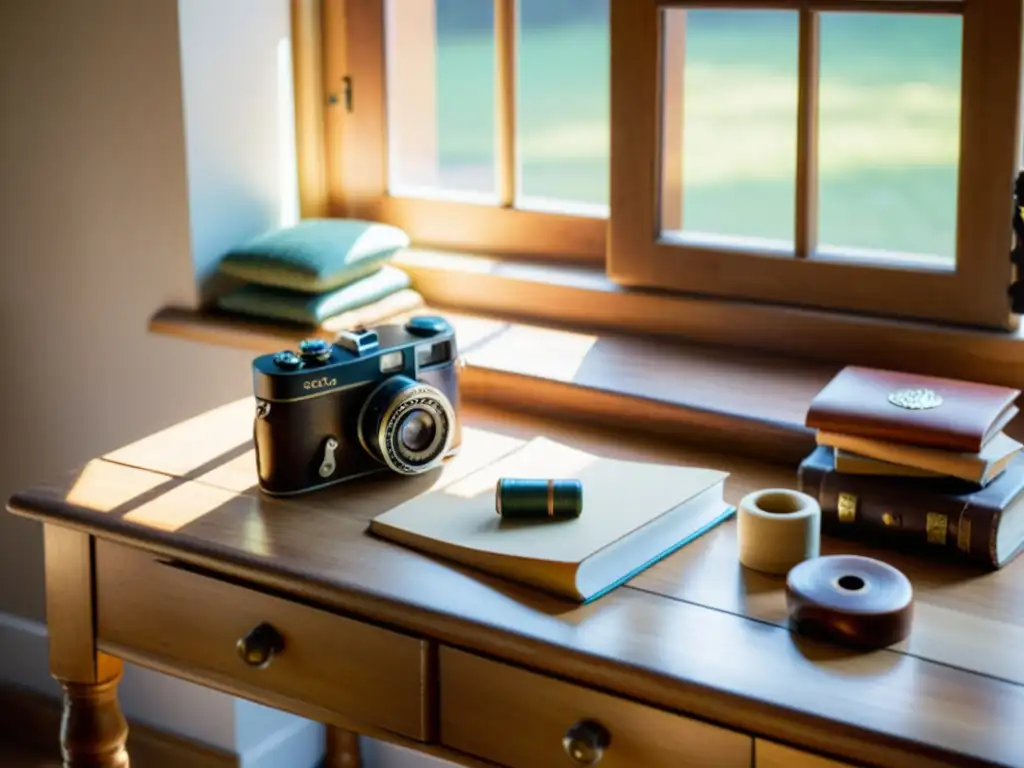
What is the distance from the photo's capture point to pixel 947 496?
4.28ft

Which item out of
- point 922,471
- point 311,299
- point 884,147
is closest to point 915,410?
point 922,471

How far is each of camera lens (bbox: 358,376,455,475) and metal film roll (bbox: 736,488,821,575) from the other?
361 mm

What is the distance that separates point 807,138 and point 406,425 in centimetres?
62

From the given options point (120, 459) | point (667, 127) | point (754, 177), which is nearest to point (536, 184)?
point (754, 177)

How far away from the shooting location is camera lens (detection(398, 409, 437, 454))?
1484 mm

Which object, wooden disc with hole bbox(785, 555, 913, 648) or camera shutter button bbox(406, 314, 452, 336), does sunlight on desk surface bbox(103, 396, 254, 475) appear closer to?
camera shutter button bbox(406, 314, 452, 336)

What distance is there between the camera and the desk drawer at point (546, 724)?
1127mm

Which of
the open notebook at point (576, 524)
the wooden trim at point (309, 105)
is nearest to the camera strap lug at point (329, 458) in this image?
the open notebook at point (576, 524)

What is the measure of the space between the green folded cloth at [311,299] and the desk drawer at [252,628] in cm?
57

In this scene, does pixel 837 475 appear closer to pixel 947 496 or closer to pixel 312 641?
pixel 947 496

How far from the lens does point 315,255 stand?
1959mm

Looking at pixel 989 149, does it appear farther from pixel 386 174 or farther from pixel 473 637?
pixel 386 174

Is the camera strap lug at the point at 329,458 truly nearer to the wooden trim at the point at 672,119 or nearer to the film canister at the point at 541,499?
the film canister at the point at 541,499

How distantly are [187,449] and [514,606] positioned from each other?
534mm
